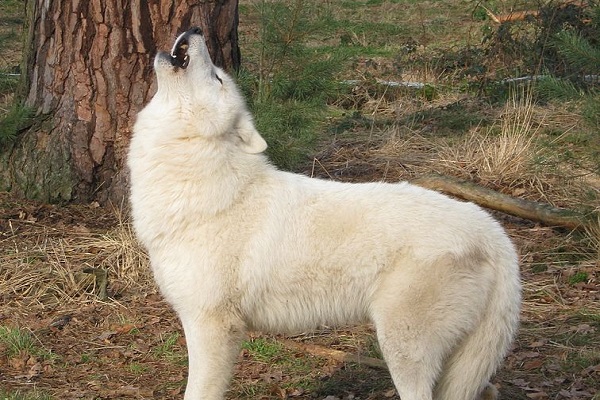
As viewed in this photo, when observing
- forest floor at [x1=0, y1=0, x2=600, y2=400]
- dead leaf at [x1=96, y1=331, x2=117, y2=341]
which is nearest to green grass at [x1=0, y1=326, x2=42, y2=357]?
forest floor at [x1=0, y1=0, x2=600, y2=400]

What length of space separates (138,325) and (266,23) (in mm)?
3151

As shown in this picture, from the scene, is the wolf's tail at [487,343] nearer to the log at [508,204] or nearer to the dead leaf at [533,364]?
the dead leaf at [533,364]

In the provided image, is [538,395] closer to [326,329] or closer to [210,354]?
[326,329]

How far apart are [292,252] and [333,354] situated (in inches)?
65.3

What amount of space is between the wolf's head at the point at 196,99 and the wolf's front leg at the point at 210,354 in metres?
0.98

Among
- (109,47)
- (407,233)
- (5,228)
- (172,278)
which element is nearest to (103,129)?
(109,47)

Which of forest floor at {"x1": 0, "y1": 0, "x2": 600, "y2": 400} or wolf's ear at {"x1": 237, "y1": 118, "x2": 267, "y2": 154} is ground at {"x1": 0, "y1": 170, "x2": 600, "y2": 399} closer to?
forest floor at {"x1": 0, "y1": 0, "x2": 600, "y2": 400}

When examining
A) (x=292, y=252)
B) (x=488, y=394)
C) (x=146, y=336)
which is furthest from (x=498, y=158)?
(x=292, y=252)

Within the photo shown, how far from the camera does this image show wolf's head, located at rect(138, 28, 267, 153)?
4.77 meters

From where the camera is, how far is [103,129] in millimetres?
7816

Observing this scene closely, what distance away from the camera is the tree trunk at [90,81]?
25.0 feet

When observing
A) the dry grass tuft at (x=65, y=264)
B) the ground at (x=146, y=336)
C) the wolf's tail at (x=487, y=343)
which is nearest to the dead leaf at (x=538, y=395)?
the ground at (x=146, y=336)

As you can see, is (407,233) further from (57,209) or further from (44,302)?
(57,209)

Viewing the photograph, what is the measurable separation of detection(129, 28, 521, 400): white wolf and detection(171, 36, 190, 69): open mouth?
0.5 inches
